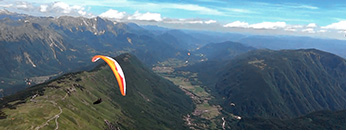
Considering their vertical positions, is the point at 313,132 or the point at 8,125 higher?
the point at 313,132

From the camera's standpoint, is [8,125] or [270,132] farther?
[8,125]

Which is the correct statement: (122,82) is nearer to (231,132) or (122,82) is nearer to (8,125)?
(231,132)

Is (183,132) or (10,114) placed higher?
(183,132)

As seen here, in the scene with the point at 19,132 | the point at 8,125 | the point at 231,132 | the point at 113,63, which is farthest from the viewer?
the point at 8,125

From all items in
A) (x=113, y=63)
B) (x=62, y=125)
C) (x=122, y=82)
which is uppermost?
(x=113, y=63)

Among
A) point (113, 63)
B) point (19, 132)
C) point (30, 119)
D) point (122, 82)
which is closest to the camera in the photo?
point (19, 132)

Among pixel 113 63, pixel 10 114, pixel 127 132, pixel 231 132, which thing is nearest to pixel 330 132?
pixel 231 132

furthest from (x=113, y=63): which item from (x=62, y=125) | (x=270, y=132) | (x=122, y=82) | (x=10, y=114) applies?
(x=10, y=114)

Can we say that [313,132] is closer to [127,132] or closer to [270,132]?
[270,132]

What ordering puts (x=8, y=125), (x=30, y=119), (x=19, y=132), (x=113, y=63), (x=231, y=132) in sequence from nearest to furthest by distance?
1. (x=19, y=132)
2. (x=231, y=132)
3. (x=113, y=63)
4. (x=8, y=125)
5. (x=30, y=119)
